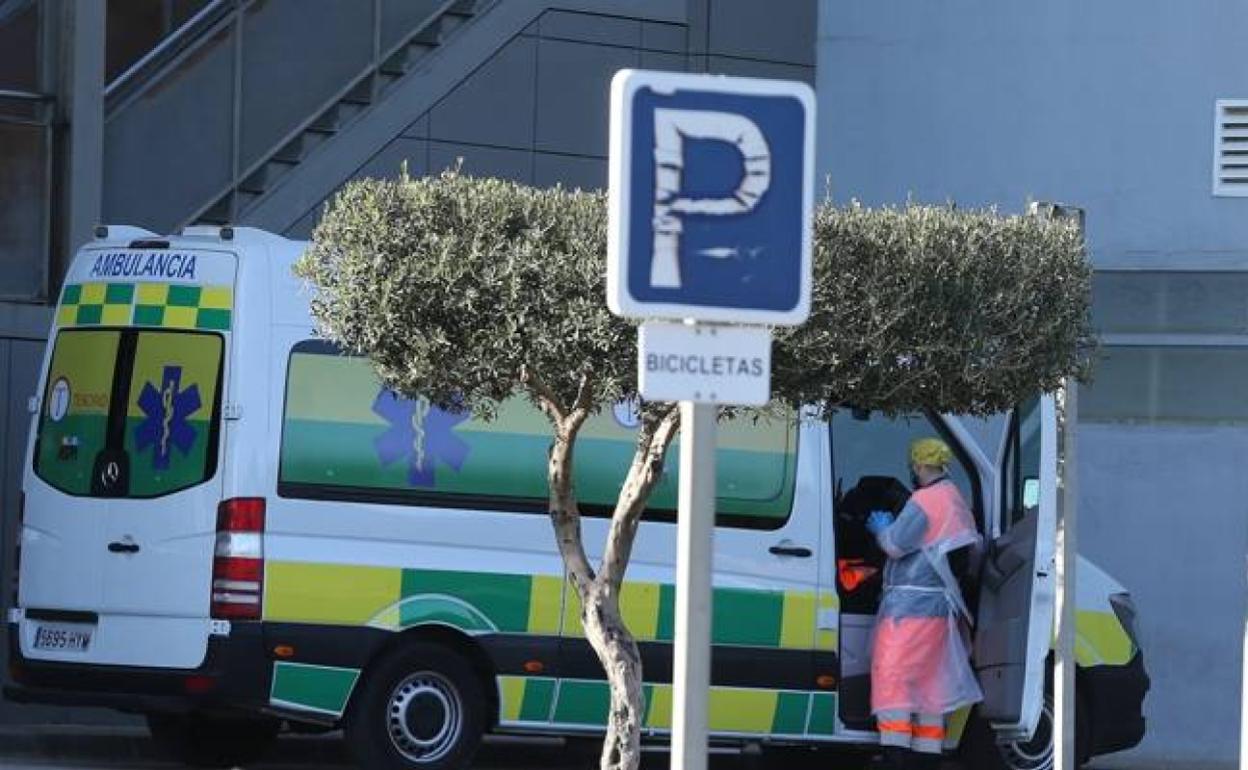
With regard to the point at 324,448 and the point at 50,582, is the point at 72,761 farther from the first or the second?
the point at 324,448

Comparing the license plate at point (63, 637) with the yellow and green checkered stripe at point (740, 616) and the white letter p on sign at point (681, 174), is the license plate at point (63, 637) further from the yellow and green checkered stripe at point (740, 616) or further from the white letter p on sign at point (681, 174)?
the white letter p on sign at point (681, 174)

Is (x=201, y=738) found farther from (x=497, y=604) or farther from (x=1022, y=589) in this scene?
(x=1022, y=589)

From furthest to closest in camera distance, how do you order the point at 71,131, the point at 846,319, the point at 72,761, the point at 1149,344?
the point at 1149,344
the point at 71,131
the point at 72,761
the point at 846,319

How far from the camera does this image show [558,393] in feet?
29.1

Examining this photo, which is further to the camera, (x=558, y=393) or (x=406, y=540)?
(x=406, y=540)

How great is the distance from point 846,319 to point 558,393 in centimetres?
102

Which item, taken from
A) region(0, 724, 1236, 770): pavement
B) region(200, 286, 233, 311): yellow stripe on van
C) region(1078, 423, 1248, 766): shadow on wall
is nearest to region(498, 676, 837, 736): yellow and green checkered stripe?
region(0, 724, 1236, 770): pavement

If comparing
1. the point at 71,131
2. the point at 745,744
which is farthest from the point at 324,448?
the point at 71,131

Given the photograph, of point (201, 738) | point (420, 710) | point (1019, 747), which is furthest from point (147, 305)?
point (1019, 747)

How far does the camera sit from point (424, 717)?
1134 centimetres

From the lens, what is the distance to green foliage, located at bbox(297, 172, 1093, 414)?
8.55 m

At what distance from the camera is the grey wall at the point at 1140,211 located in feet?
51.4

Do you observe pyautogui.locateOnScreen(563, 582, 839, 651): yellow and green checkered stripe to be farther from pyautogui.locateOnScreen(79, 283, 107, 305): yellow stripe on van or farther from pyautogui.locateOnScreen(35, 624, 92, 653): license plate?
pyautogui.locateOnScreen(79, 283, 107, 305): yellow stripe on van

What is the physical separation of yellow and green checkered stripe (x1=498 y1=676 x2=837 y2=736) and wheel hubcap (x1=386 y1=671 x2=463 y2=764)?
229 mm
